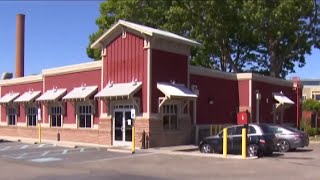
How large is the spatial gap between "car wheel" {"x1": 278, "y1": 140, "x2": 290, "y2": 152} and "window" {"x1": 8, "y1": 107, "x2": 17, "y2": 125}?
2258cm

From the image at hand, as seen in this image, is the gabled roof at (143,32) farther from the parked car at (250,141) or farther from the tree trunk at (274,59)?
the tree trunk at (274,59)

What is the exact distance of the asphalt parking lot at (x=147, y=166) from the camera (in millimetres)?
16234

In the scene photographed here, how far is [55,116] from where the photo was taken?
35625mm

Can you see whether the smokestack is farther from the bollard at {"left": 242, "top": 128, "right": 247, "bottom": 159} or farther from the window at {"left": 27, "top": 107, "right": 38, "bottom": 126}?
the bollard at {"left": 242, "top": 128, "right": 247, "bottom": 159}

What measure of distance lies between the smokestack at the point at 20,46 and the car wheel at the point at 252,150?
35938mm

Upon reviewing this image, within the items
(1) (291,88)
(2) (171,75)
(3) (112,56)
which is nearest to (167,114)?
(2) (171,75)

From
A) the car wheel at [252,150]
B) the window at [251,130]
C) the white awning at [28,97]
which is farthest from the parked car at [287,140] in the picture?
the white awning at [28,97]

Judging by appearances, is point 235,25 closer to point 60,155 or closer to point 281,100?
point 281,100

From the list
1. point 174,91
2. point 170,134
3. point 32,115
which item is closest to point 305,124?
point 170,134

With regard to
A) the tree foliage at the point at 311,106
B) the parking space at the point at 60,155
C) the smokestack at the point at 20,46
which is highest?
the smokestack at the point at 20,46

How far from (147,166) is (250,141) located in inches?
Answer: 220

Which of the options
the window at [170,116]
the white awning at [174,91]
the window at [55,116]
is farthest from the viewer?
the window at [55,116]

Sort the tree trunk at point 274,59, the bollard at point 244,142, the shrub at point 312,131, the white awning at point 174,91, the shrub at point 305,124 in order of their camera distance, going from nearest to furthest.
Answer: the bollard at point 244,142 → the white awning at point 174,91 → the shrub at point 312,131 → the shrub at point 305,124 → the tree trunk at point 274,59

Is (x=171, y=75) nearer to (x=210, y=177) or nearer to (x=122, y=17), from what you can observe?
(x=210, y=177)
